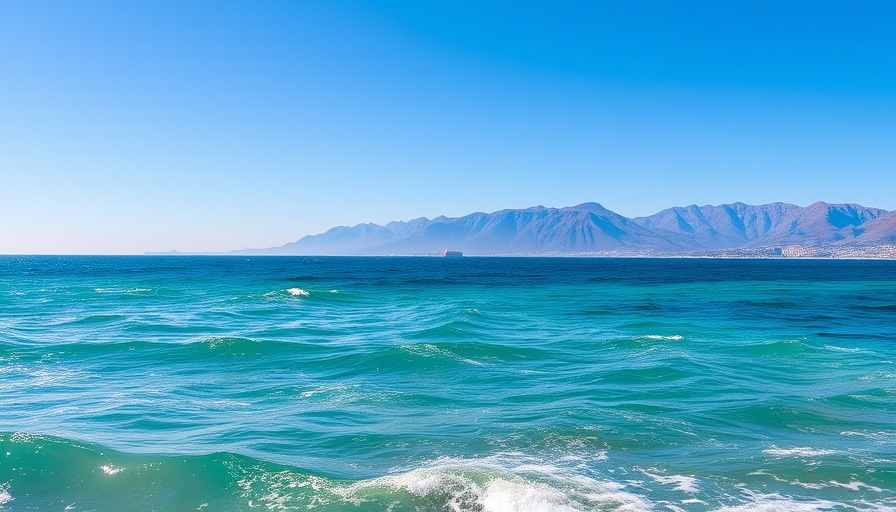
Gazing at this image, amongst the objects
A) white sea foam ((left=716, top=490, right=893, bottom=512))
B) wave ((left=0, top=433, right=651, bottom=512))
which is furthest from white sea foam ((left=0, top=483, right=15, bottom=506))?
white sea foam ((left=716, top=490, right=893, bottom=512))

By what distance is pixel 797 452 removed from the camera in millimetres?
13633

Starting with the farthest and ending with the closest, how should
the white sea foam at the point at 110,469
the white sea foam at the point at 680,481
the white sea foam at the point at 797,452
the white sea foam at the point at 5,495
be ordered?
the white sea foam at the point at 797,452, the white sea foam at the point at 110,469, the white sea foam at the point at 680,481, the white sea foam at the point at 5,495

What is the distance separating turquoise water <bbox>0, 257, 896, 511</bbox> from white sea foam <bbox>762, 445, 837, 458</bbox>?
2.5 inches

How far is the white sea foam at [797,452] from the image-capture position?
44.1ft

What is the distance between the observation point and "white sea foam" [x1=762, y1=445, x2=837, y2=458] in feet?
44.1

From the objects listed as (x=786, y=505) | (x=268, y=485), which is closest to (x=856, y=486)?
(x=786, y=505)

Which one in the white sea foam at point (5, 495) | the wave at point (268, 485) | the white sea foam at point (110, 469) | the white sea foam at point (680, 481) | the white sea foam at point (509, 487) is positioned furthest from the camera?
the white sea foam at point (110, 469)

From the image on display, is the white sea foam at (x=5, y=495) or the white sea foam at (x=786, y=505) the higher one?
the white sea foam at (x=786, y=505)

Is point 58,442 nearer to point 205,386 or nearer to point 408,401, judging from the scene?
point 205,386

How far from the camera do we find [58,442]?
13914 millimetres

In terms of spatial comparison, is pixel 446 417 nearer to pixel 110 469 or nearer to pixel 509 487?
pixel 509 487

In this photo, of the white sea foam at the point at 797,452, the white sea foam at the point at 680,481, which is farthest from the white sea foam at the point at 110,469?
the white sea foam at the point at 797,452

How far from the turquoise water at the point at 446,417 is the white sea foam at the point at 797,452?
6cm

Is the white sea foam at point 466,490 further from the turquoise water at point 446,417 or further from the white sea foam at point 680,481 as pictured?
the white sea foam at point 680,481
